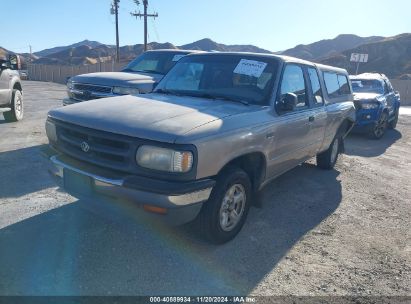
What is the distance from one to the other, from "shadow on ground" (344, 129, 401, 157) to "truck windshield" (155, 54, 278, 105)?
511 centimetres

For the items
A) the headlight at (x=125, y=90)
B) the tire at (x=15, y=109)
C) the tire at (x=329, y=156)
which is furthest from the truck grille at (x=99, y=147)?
the tire at (x=15, y=109)

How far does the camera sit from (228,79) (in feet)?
14.5

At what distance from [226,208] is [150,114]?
114 cm

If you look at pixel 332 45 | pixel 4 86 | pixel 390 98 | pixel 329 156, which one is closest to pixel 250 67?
pixel 329 156

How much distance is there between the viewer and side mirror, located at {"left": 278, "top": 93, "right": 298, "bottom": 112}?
414cm

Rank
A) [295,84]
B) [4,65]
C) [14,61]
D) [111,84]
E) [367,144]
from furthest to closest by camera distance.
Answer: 1. [367,144]
2. [14,61]
3. [4,65]
4. [111,84]
5. [295,84]

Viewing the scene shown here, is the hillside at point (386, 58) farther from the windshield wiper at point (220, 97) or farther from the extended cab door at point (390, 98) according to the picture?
the windshield wiper at point (220, 97)

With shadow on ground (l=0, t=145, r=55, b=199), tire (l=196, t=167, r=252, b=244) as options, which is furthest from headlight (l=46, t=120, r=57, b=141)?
tire (l=196, t=167, r=252, b=244)

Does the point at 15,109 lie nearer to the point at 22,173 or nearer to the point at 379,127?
the point at 22,173

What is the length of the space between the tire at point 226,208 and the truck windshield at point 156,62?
5.14m

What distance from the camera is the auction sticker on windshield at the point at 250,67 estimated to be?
4.35 metres

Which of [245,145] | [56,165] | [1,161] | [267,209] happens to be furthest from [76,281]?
[1,161]

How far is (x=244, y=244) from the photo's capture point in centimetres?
384

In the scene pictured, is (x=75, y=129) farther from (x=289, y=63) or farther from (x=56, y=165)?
(x=289, y=63)
